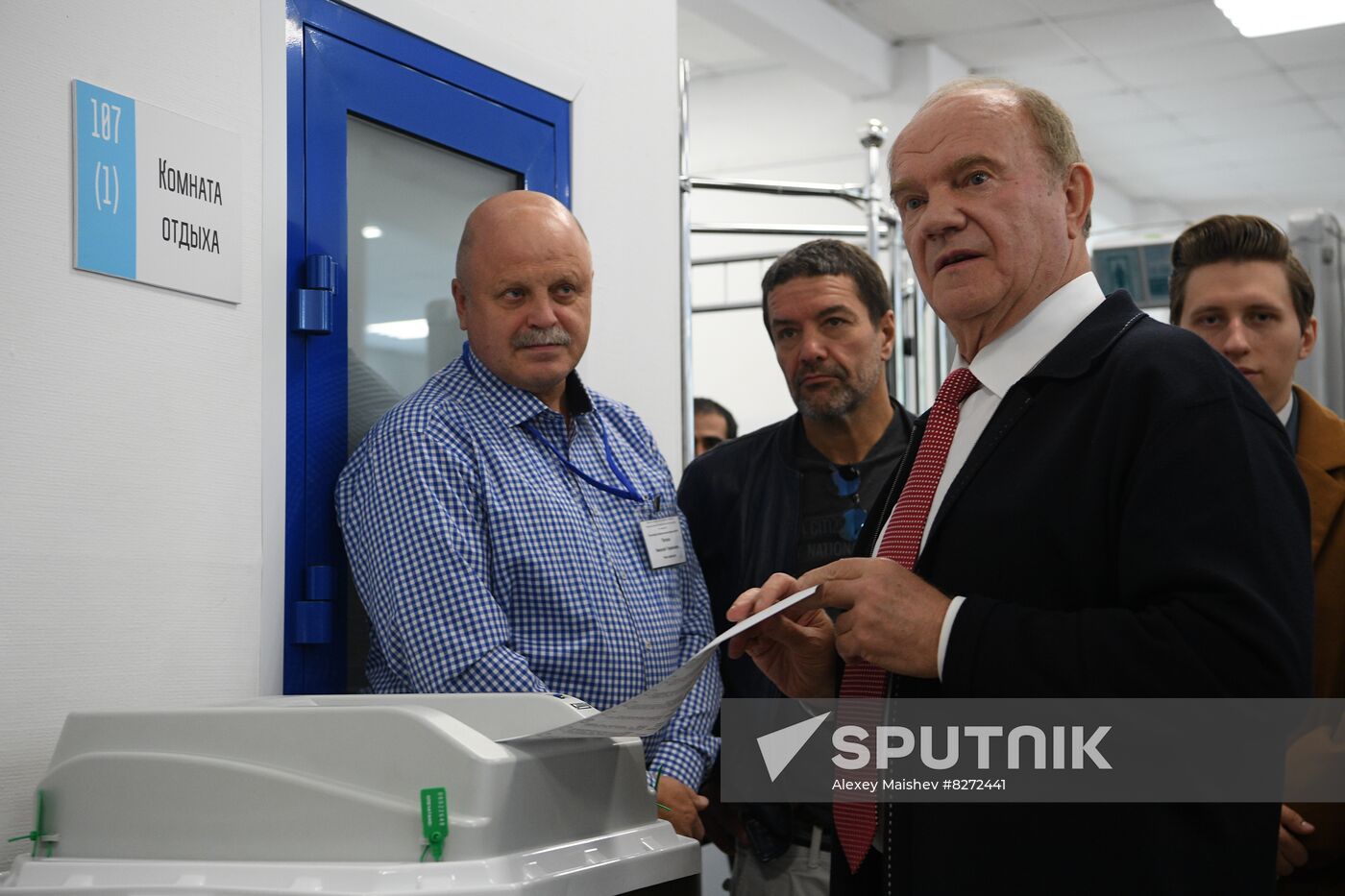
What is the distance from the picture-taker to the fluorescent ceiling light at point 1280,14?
6.58 metres

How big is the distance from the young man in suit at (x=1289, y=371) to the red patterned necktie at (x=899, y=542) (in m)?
0.67

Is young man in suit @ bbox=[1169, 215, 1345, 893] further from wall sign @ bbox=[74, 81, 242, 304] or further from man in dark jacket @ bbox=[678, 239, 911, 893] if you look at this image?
wall sign @ bbox=[74, 81, 242, 304]

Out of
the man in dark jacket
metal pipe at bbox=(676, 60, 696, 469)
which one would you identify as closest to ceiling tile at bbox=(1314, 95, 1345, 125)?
metal pipe at bbox=(676, 60, 696, 469)

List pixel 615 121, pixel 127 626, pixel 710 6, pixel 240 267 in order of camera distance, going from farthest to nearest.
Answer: pixel 710 6 → pixel 615 121 → pixel 240 267 → pixel 127 626

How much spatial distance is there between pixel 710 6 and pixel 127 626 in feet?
15.9

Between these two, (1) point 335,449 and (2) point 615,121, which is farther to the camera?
(2) point 615,121

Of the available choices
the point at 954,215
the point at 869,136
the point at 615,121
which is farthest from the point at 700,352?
the point at 954,215

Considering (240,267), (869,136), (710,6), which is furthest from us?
Result: (710,6)

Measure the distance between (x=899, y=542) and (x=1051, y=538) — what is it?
198mm

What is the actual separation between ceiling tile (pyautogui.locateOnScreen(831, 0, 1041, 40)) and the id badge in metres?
5.01

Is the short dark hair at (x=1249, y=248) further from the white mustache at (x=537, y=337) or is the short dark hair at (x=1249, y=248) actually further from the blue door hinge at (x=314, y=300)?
the blue door hinge at (x=314, y=300)

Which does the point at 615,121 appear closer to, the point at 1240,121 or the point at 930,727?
the point at 930,727

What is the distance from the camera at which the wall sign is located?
5.90 ft

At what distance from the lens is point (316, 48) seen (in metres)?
2.18
